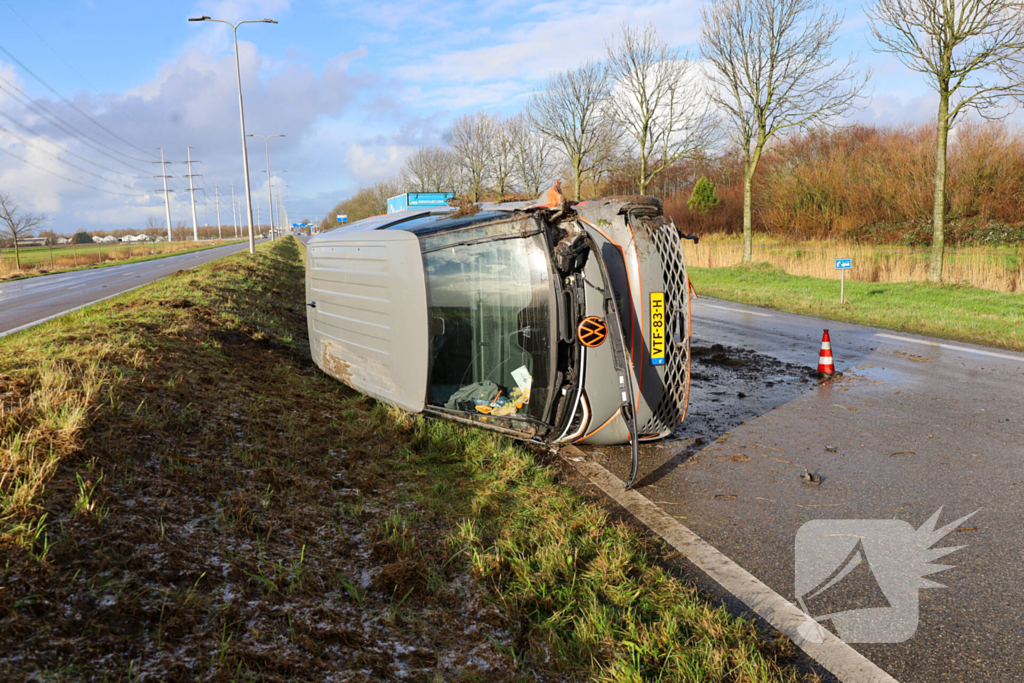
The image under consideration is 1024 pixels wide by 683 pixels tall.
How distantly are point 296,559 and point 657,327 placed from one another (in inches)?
120

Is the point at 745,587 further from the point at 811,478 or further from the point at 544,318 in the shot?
the point at 544,318

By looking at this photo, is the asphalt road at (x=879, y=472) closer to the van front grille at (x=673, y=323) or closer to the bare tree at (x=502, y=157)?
the van front grille at (x=673, y=323)

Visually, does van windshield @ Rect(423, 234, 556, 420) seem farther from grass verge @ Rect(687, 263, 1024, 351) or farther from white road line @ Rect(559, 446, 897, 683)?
grass verge @ Rect(687, 263, 1024, 351)

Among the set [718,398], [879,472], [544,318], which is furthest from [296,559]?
[718,398]

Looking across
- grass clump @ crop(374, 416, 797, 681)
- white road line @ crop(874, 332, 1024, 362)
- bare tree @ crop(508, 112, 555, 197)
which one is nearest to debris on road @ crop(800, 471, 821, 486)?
grass clump @ crop(374, 416, 797, 681)

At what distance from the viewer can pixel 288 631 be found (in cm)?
255

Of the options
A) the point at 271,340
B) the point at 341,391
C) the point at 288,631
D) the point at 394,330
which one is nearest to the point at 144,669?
the point at 288,631

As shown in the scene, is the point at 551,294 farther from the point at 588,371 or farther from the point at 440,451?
the point at 440,451

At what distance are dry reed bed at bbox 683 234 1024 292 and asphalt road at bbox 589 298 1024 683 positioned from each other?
321 inches

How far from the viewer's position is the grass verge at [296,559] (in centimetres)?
240

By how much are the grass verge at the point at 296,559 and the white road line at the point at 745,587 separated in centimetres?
16

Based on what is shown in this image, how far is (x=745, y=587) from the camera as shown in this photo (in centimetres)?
314

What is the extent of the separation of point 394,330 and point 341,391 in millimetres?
1867

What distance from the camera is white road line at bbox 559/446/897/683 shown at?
2.54 metres
